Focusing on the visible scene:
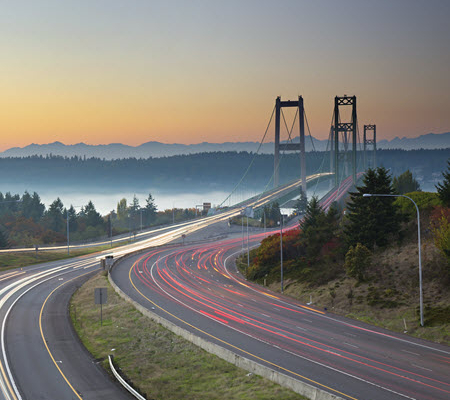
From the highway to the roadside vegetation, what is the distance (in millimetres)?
2478

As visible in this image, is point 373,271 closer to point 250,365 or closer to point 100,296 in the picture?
point 100,296

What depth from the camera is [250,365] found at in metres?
30.1

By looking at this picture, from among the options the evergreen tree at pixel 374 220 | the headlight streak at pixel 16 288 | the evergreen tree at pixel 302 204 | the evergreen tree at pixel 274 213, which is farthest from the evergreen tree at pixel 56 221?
Result: the evergreen tree at pixel 374 220

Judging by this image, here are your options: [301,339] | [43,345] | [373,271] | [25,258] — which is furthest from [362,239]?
[25,258]

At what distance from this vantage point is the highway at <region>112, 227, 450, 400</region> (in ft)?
93.2

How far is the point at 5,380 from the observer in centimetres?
3073

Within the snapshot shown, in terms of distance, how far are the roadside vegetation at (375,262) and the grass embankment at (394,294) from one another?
2.7 inches

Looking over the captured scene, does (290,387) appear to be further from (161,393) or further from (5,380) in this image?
(5,380)

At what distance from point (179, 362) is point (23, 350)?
473 inches

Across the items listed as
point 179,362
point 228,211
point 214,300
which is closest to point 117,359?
point 179,362

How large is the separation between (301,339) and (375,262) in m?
21.3

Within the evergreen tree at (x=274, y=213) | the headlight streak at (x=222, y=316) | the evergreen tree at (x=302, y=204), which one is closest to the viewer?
the headlight streak at (x=222, y=316)

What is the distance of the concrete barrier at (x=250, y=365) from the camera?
2505cm

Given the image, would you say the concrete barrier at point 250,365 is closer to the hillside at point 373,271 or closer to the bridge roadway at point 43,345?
the bridge roadway at point 43,345
